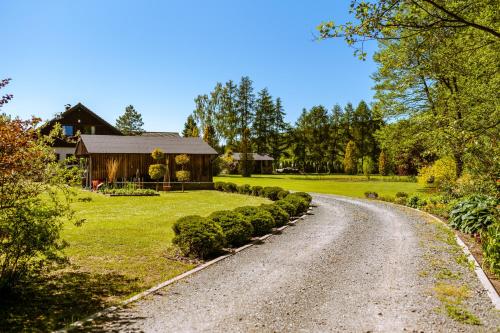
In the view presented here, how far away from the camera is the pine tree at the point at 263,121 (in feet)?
257

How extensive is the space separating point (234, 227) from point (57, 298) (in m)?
5.58

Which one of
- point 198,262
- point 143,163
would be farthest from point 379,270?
point 143,163

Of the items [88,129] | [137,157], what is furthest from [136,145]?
[88,129]

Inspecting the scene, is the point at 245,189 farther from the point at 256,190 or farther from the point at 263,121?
the point at 263,121

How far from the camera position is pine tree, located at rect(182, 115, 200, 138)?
64.7 meters

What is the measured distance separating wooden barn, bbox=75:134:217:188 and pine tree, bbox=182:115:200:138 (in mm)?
25375

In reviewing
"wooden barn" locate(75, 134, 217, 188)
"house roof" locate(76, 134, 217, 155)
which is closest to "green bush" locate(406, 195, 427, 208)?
"wooden barn" locate(75, 134, 217, 188)

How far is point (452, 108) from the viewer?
1939 cm

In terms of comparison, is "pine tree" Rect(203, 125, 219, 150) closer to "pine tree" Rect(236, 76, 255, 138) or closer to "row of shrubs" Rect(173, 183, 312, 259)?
"pine tree" Rect(236, 76, 255, 138)

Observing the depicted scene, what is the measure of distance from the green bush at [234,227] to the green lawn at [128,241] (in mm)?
1744

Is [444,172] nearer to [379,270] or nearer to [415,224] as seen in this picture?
[415,224]

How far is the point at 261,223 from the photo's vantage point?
1319 centimetres

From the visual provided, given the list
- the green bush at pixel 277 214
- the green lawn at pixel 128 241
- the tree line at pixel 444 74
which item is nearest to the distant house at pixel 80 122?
the green lawn at pixel 128 241

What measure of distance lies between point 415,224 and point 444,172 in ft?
33.5
